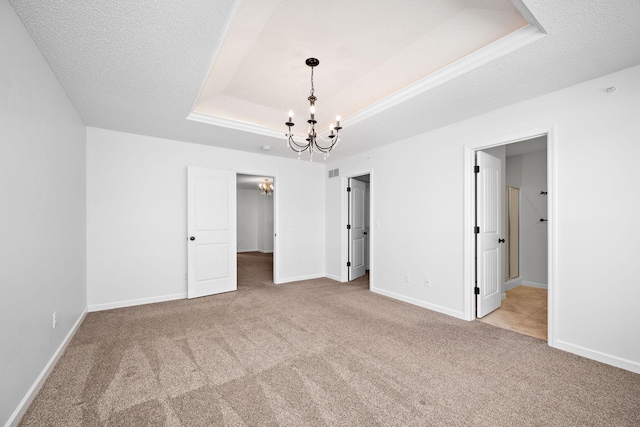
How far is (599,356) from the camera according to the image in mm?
2400

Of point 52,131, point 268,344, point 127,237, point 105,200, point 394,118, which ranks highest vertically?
point 394,118

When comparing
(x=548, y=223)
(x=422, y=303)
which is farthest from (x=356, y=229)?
(x=548, y=223)

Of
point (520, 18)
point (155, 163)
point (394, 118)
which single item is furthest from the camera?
point (155, 163)

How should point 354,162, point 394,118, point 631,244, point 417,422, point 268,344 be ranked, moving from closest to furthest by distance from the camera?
point 417,422
point 631,244
point 268,344
point 394,118
point 354,162

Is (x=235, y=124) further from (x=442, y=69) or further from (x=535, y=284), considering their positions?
(x=535, y=284)

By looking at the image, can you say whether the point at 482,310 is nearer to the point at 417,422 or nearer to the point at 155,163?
the point at 417,422

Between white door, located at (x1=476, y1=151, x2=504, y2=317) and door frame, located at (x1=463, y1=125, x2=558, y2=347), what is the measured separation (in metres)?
0.09

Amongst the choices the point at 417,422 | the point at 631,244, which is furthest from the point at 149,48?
the point at 631,244

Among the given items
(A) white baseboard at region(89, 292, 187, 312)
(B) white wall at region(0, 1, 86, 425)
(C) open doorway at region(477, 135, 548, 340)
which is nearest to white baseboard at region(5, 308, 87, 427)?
(B) white wall at region(0, 1, 86, 425)

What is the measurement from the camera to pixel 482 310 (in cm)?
346

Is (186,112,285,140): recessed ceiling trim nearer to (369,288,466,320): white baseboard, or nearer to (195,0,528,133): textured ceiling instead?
(195,0,528,133): textured ceiling

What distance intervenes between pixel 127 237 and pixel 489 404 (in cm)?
463

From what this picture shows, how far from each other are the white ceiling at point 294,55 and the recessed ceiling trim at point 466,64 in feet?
0.09

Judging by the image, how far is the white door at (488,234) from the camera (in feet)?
11.3
